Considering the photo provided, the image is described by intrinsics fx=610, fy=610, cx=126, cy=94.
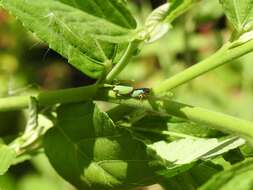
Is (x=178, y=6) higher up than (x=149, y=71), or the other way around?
(x=149, y=71)

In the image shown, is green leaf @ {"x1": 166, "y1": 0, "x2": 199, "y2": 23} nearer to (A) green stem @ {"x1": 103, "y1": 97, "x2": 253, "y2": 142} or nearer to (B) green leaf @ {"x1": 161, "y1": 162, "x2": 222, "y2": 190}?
(A) green stem @ {"x1": 103, "y1": 97, "x2": 253, "y2": 142}

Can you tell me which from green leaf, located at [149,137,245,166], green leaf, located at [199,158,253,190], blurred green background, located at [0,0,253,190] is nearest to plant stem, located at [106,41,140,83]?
green leaf, located at [149,137,245,166]

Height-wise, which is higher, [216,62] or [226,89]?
[226,89]

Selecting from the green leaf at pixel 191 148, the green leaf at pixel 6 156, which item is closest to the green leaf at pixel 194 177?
the green leaf at pixel 191 148

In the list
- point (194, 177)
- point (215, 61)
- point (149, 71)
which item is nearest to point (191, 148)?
point (194, 177)

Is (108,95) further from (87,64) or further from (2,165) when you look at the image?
(2,165)

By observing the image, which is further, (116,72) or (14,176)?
(14,176)

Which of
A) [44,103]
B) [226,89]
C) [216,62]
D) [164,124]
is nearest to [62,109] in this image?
[44,103]

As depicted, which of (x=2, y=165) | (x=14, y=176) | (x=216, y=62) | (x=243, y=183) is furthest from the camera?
(x=14, y=176)

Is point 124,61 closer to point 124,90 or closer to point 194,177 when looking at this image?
point 124,90
